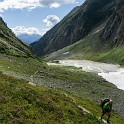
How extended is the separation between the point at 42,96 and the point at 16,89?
3.01 metres

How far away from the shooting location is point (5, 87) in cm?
3594

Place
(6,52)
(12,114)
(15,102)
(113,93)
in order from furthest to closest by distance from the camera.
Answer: (6,52) → (113,93) → (15,102) → (12,114)

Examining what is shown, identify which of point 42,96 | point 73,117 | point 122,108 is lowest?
point 122,108

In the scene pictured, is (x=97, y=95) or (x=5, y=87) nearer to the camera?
(x=5, y=87)

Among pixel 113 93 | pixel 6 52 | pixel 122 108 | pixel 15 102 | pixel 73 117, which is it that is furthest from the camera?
pixel 6 52

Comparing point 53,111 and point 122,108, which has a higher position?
point 53,111

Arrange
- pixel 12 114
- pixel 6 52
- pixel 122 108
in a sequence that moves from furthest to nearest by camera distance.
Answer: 1. pixel 6 52
2. pixel 122 108
3. pixel 12 114

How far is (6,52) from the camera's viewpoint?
122312mm

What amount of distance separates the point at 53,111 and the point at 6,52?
298ft

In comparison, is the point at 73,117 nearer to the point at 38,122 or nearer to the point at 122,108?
the point at 38,122

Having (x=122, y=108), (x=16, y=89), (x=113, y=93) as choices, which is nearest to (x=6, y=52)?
(x=113, y=93)

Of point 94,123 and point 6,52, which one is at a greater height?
point 6,52

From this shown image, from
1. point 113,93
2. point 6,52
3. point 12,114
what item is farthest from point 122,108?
point 6,52

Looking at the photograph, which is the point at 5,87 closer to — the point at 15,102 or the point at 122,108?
the point at 15,102
